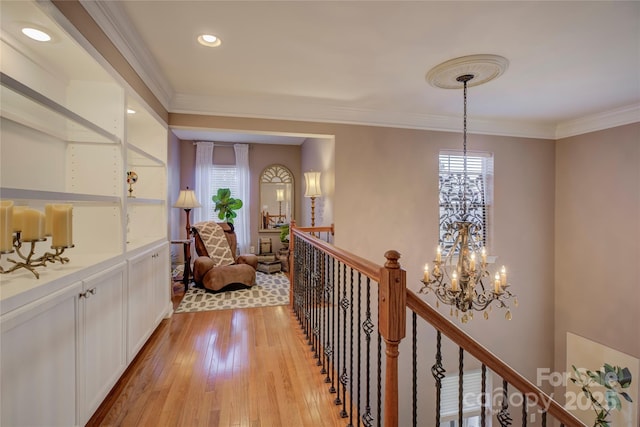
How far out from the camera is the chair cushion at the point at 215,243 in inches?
182

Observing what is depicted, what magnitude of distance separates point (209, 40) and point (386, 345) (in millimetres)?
2367

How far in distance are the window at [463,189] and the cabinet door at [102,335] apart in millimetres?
3884

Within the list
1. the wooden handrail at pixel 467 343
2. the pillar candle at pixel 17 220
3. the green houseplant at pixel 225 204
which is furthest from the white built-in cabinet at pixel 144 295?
the green houseplant at pixel 225 204

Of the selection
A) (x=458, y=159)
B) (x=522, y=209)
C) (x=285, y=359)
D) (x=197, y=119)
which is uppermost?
(x=197, y=119)

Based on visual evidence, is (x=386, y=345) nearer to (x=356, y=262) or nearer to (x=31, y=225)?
(x=356, y=262)

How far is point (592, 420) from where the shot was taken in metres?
4.04

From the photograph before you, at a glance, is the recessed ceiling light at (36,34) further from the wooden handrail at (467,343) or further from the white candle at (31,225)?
the wooden handrail at (467,343)

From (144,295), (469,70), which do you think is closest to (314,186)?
(469,70)

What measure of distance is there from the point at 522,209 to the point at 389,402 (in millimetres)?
4370

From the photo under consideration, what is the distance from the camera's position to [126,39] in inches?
80.4

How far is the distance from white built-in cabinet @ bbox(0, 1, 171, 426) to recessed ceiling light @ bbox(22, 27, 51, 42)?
1.5 inches

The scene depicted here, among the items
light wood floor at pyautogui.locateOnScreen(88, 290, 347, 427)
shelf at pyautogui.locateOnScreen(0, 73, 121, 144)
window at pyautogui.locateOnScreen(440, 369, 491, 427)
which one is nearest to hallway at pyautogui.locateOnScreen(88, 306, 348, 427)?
light wood floor at pyautogui.locateOnScreen(88, 290, 347, 427)

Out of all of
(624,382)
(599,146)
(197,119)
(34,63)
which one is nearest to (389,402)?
(34,63)

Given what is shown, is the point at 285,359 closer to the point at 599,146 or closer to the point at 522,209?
the point at 522,209
